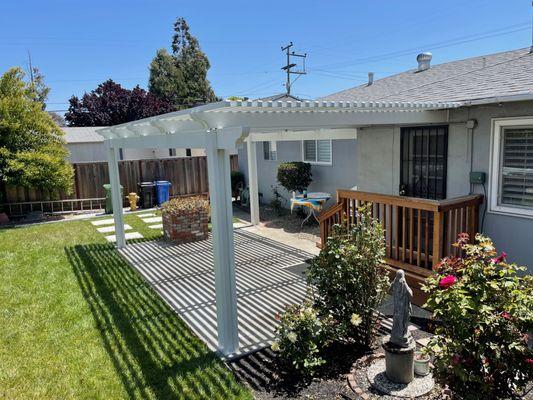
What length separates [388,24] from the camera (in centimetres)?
3306

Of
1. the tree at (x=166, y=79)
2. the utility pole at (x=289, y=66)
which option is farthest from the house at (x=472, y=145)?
the tree at (x=166, y=79)

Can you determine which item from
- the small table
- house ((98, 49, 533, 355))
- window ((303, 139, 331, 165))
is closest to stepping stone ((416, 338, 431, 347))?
house ((98, 49, 533, 355))

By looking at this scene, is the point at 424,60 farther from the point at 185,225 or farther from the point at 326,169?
the point at 185,225

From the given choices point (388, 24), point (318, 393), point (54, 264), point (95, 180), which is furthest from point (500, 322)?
point (388, 24)

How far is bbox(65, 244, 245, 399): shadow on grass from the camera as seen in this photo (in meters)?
3.96

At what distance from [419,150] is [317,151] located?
4905 millimetres

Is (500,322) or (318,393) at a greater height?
(500,322)

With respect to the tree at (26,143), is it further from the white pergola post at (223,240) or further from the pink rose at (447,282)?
the pink rose at (447,282)

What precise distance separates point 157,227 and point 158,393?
25.8ft

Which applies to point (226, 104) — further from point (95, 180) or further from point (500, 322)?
point (95, 180)

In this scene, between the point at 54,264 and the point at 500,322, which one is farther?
the point at 54,264

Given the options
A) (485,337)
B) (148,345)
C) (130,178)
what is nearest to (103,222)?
(130,178)

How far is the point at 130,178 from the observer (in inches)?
601

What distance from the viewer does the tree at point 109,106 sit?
32.3 metres
